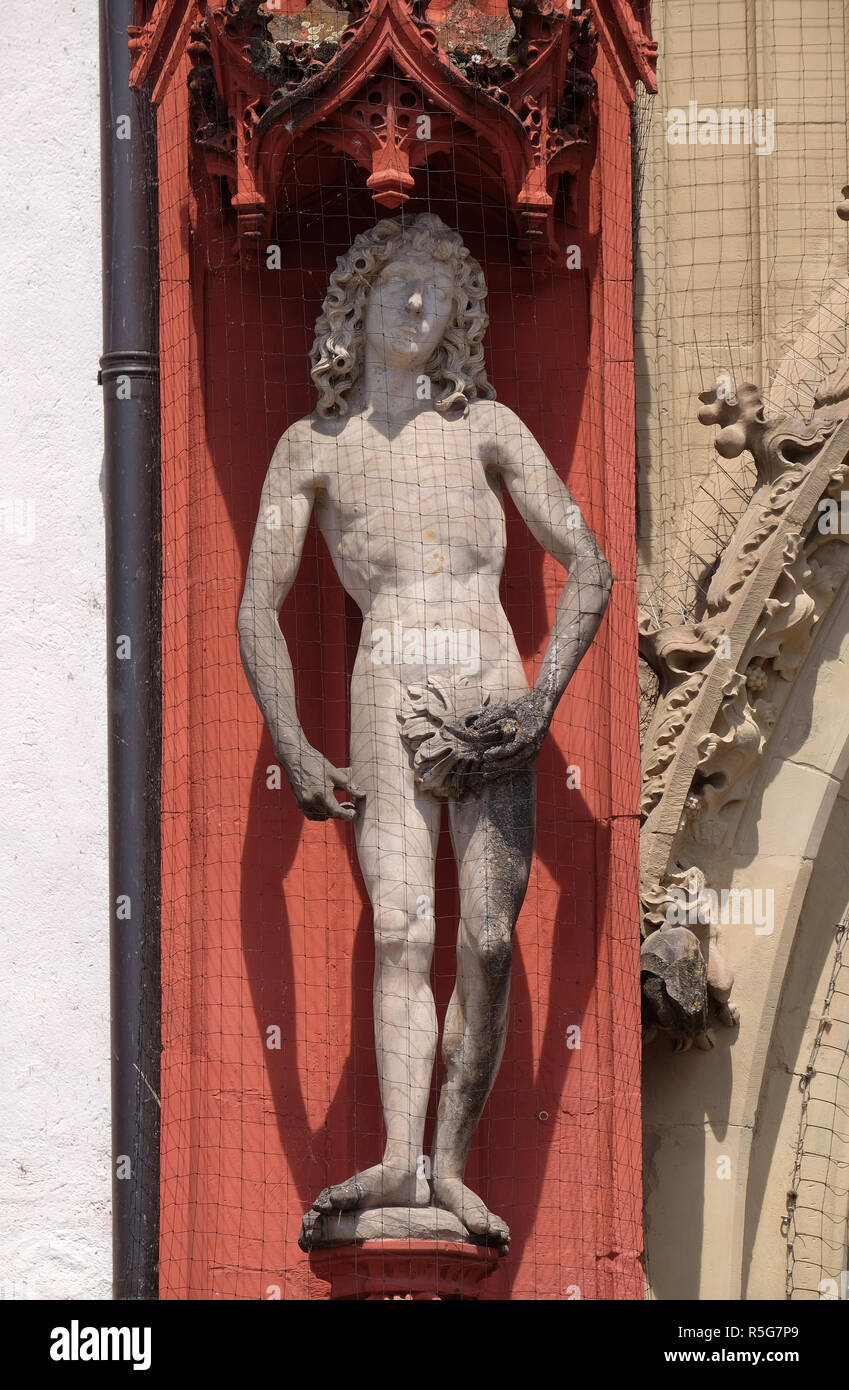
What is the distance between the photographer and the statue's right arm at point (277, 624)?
21.1 ft

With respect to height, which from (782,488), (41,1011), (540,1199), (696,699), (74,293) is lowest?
(540,1199)

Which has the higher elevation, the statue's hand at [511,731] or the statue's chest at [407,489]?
the statue's chest at [407,489]

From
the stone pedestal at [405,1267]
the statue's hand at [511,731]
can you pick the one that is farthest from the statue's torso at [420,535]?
the stone pedestal at [405,1267]

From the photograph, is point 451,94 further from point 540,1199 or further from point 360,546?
point 540,1199

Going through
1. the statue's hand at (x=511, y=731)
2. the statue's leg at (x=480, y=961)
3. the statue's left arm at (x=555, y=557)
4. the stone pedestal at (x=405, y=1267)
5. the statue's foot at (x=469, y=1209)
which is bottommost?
the stone pedestal at (x=405, y=1267)

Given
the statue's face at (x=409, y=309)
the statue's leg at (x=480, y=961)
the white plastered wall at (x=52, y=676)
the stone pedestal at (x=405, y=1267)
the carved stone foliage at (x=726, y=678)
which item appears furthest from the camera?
the white plastered wall at (x=52, y=676)

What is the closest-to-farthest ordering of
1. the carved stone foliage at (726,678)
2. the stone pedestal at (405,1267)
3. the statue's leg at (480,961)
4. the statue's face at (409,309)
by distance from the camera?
the stone pedestal at (405,1267) < the statue's leg at (480,961) < the statue's face at (409,309) < the carved stone foliage at (726,678)

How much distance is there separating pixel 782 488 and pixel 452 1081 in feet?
4.86

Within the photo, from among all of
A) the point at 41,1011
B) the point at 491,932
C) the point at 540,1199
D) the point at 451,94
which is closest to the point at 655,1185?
the point at 540,1199

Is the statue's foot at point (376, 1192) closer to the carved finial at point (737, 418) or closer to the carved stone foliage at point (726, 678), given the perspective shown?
the carved stone foliage at point (726, 678)

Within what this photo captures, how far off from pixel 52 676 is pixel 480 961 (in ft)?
4.42

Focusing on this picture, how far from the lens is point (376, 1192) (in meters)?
6.36

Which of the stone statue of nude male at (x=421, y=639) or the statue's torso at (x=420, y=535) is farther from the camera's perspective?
the statue's torso at (x=420, y=535)

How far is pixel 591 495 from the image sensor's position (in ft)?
23.1
